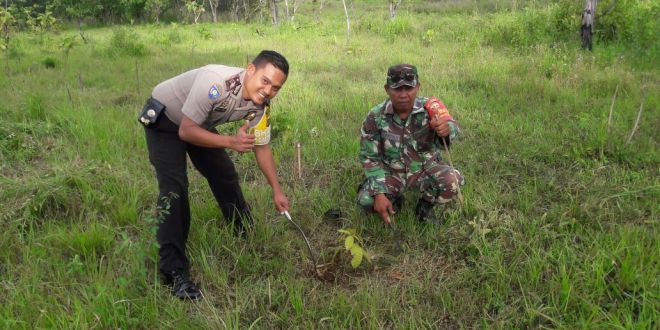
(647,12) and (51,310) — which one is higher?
(647,12)

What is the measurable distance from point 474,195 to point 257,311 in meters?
1.74

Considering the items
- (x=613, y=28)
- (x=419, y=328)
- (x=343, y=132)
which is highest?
(x=613, y=28)

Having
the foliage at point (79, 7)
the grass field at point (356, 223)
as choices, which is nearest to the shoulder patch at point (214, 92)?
the grass field at point (356, 223)

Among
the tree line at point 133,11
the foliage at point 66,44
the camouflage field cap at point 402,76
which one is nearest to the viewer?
the camouflage field cap at point 402,76

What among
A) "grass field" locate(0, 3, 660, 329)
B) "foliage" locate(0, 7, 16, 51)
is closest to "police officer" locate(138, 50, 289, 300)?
"grass field" locate(0, 3, 660, 329)

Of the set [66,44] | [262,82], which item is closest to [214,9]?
[66,44]

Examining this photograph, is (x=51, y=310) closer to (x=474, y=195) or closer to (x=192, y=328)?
(x=192, y=328)

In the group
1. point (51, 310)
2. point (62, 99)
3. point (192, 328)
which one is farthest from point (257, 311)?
point (62, 99)

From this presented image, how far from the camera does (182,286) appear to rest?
236cm

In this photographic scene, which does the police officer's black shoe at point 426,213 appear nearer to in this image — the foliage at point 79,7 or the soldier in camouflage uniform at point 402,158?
the soldier in camouflage uniform at point 402,158

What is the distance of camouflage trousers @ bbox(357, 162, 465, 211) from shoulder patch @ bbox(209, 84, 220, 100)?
1194 mm

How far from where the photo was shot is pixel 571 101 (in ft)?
15.8

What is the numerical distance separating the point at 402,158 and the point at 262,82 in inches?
51.3

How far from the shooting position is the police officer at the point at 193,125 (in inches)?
87.7
